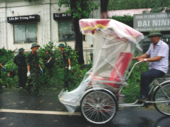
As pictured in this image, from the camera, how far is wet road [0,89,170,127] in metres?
3.48

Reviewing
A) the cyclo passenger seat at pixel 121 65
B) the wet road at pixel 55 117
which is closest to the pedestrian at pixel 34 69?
the wet road at pixel 55 117

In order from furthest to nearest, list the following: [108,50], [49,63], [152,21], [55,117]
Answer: [152,21], [49,63], [55,117], [108,50]

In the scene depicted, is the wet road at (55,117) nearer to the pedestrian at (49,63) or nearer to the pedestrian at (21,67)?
the pedestrian at (21,67)

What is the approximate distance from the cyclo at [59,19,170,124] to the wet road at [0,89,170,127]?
0.32 metres

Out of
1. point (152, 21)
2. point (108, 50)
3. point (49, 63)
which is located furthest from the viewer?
point (152, 21)

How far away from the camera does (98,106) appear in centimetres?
345

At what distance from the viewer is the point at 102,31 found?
→ 333cm

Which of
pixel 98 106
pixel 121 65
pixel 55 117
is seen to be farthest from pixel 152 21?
pixel 55 117

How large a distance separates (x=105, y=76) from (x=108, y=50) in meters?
0.56

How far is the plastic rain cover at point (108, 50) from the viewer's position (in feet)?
10.8

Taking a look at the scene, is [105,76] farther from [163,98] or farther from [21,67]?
[21,67]

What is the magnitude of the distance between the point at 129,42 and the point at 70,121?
217cm

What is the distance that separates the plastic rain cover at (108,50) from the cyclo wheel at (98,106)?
0.59ft

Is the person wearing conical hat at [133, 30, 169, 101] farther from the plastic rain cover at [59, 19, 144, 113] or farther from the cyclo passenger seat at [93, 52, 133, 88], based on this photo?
the plastic rain cover at [59, 19, 144, 113]
